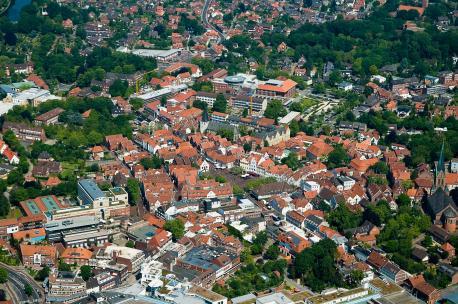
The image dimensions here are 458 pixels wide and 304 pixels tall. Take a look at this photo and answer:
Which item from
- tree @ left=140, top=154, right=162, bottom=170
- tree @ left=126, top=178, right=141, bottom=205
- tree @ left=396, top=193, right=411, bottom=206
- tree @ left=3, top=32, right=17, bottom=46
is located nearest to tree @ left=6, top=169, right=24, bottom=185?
tree @ left=126, top=178, right=141, bottom=205

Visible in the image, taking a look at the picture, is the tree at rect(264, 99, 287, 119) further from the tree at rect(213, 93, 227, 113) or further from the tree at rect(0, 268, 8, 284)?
the tree at rect(0, 268, 8, 284)

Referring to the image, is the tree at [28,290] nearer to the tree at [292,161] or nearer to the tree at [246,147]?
the tree at [292,161]

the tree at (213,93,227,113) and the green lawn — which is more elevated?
the tree at (213,93,227,113)

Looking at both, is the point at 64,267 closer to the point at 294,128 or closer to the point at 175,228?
the point at 175,228

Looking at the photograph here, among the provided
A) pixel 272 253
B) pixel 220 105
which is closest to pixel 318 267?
pixel 272 253

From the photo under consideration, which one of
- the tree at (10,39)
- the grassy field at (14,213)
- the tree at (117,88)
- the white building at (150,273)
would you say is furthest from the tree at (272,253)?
the tree at (10,39)
